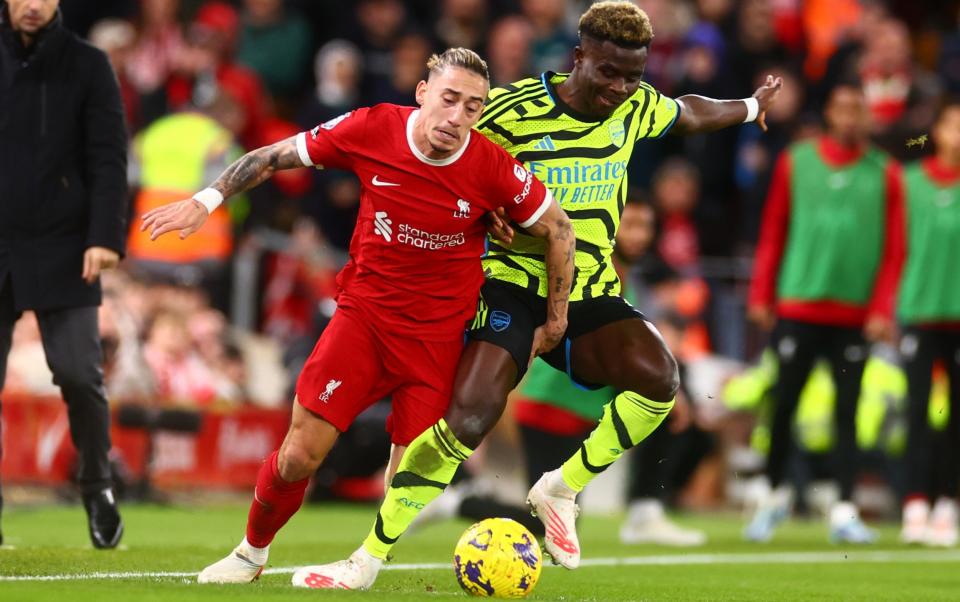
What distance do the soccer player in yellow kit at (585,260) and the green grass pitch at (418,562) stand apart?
691mm

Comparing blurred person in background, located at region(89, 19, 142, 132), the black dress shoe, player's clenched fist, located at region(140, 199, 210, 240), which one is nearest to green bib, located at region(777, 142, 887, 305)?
the black dress shoe

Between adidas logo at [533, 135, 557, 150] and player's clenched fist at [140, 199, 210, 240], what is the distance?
161 cm

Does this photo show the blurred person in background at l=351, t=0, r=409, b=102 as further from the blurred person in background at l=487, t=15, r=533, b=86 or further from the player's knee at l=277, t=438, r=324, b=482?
the player's knee at l=277, t=438, r=324, b=482

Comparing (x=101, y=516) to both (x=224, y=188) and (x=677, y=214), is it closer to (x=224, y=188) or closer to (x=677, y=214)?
(x=224, y=188)

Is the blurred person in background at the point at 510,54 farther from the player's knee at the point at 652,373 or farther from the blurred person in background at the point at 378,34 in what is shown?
the player's knee at the point at 652,373

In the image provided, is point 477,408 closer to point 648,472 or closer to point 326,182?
point 648,472

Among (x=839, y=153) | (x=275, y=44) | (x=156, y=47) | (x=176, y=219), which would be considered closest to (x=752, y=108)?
(x=176, y=219)

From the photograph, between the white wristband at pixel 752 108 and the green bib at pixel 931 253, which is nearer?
the white wristband at pixel 752 108

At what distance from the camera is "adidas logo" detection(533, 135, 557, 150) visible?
7723mm

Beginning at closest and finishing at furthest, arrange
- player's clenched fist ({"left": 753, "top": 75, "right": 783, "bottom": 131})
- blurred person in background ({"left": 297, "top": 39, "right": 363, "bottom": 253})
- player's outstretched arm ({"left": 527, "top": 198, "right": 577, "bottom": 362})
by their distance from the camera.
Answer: player's outstretched arm ({"left": 527, "top": 198, "right": 577, "bottom": 362}) < player's clenched fist ({"left": 753, "top": 75, "right": 783, "bottom": 131}) < blurred person in background ({"left": 297, "top": 39, "right": 363, "bottom": 253})

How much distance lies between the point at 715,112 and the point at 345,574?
3.02 metres

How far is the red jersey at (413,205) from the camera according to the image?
716 centimetres

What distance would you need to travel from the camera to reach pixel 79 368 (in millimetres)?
8562

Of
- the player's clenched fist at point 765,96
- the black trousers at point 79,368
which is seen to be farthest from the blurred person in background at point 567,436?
the black trousers at point 79,368
